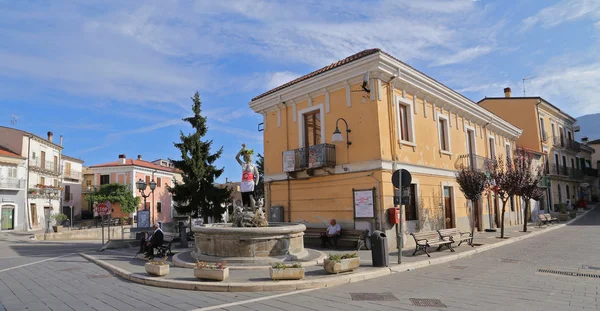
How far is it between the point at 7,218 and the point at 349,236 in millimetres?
33814

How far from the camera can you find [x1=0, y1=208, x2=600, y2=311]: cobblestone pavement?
20.1ft

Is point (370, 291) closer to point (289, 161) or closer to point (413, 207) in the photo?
point (413, 207)

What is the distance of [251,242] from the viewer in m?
9.84

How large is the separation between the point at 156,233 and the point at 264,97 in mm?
8668

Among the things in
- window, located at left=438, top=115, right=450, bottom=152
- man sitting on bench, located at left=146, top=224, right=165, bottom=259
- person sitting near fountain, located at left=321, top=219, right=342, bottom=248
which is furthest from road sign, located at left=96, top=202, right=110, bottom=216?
window, located at left=438, top=115, right=450, bottom=152

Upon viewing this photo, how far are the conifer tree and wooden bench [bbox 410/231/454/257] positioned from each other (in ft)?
43.7

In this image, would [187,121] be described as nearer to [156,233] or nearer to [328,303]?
[156,233]

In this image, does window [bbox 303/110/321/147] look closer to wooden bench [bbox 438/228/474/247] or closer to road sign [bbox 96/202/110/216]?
wooden bench [bbox 438/228/474/247]

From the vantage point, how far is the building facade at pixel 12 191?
32906mm

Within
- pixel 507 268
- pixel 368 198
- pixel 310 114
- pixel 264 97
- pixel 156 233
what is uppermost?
pixel 264 97

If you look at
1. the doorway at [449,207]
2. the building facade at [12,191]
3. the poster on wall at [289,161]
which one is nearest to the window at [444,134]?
the doorway at [449,207]

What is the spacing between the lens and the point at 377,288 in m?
7.50

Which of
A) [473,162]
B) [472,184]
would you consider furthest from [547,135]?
[472,184]

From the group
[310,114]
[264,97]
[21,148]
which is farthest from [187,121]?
[21,148]
